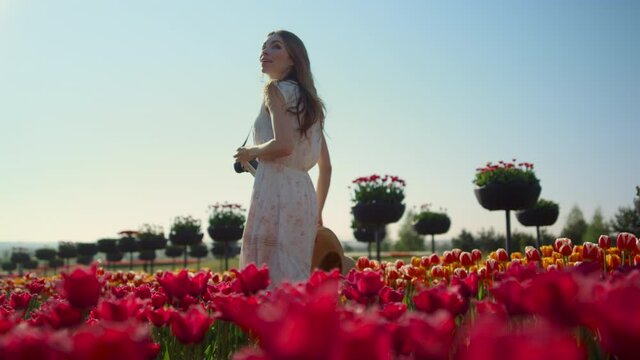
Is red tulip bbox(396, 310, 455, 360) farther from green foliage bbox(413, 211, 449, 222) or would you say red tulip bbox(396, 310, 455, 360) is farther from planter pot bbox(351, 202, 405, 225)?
green foliage bbox(413, 211, 449, 222)

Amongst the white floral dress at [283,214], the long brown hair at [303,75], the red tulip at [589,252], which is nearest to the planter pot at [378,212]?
the long brown hair at [303,75]

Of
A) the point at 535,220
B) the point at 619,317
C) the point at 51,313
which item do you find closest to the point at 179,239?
the point at 535,220

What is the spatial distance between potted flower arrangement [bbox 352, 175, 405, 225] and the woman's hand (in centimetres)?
674

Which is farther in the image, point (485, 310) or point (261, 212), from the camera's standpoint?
point (261, 212)

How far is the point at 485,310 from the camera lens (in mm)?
1438

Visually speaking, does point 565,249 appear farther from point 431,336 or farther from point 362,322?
point 362,322

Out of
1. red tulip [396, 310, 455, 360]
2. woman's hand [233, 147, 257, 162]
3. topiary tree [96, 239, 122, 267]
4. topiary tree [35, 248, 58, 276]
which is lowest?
topiary tree [35, 248, 58, 276]

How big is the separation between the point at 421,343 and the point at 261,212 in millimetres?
3957

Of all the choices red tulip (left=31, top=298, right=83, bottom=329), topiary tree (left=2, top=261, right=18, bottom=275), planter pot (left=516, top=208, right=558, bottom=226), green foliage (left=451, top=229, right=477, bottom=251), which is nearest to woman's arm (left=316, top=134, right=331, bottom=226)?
red tulip (left=31, top=298, right=83, bottom=329)

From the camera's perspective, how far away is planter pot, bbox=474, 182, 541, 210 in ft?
32.6

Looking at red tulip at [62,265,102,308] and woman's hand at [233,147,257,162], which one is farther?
woman's hand at [233,147,257,162]

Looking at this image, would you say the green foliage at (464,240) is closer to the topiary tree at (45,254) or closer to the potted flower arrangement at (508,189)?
the potted flower arrangement at (508,189)

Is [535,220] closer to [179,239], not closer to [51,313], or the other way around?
[179,239]

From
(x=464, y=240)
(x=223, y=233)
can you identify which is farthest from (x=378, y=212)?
(x=464, y=240)
